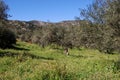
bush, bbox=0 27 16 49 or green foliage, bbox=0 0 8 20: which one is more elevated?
green foliage, bbox=0 0 8 20

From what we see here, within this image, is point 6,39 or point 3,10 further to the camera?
point 6,39

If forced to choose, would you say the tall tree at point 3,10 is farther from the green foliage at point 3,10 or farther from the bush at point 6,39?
the bush at point 6,39

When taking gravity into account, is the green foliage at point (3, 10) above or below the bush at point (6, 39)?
above

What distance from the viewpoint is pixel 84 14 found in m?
23.2

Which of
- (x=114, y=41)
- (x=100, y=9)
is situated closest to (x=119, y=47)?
(x=114, y=41)

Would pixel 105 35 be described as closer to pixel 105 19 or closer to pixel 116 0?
pixel 105 19

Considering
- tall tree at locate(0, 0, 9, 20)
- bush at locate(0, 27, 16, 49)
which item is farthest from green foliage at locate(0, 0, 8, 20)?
bush at locate(0, 27, 16, 49)

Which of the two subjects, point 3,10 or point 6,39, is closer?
point 3,10

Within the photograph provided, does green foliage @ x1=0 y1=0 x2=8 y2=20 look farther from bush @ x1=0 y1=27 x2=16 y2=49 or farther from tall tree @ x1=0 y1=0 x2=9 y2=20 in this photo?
bush @ x1=0 y1=27 x2=16 y2=49

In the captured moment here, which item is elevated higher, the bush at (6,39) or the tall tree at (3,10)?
the tall tree at (3,10)

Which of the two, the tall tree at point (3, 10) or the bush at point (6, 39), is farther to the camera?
the bush at point (6, 39)

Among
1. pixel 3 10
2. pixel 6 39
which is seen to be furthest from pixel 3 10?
pixel 6 39

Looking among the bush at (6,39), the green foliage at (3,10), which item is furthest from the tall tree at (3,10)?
the bush at (6,39)

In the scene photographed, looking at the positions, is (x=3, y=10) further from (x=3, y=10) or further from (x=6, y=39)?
(x=6, y=39)
